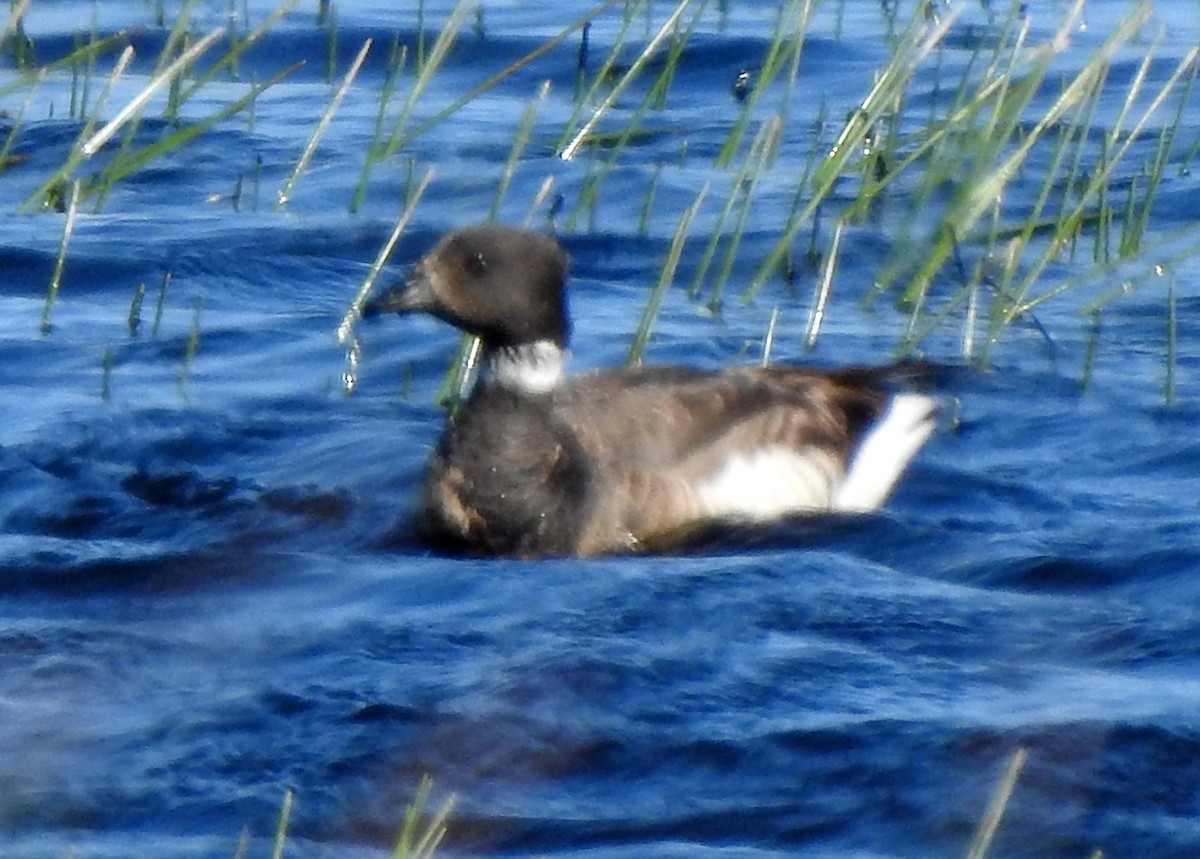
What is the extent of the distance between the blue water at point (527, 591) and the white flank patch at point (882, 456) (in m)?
0.11

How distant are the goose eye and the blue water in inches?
33.0

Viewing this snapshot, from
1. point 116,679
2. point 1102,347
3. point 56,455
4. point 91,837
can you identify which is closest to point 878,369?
point 1102,347

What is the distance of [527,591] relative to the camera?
6.79 metres

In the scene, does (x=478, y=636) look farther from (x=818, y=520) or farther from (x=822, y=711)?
(x=818, y=520)

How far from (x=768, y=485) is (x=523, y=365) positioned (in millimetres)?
971

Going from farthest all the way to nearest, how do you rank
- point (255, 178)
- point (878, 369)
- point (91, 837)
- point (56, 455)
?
point (255, 178) → point (878, 369) → point (56, 455) → point (91, 837)

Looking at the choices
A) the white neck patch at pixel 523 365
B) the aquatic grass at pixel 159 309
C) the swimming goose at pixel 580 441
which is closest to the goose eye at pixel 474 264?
the swimming goose at pixel 580 441

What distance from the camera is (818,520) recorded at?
25.4 ft

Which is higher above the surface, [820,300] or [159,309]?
[820,300]

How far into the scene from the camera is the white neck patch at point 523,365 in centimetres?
732

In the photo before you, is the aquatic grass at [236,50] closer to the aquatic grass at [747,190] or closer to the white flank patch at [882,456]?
the aquatic grass at [747,190]

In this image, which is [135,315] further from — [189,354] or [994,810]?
[994,810]

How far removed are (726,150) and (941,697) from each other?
383 centimetres

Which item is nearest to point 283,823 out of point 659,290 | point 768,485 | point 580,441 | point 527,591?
point 527,591
